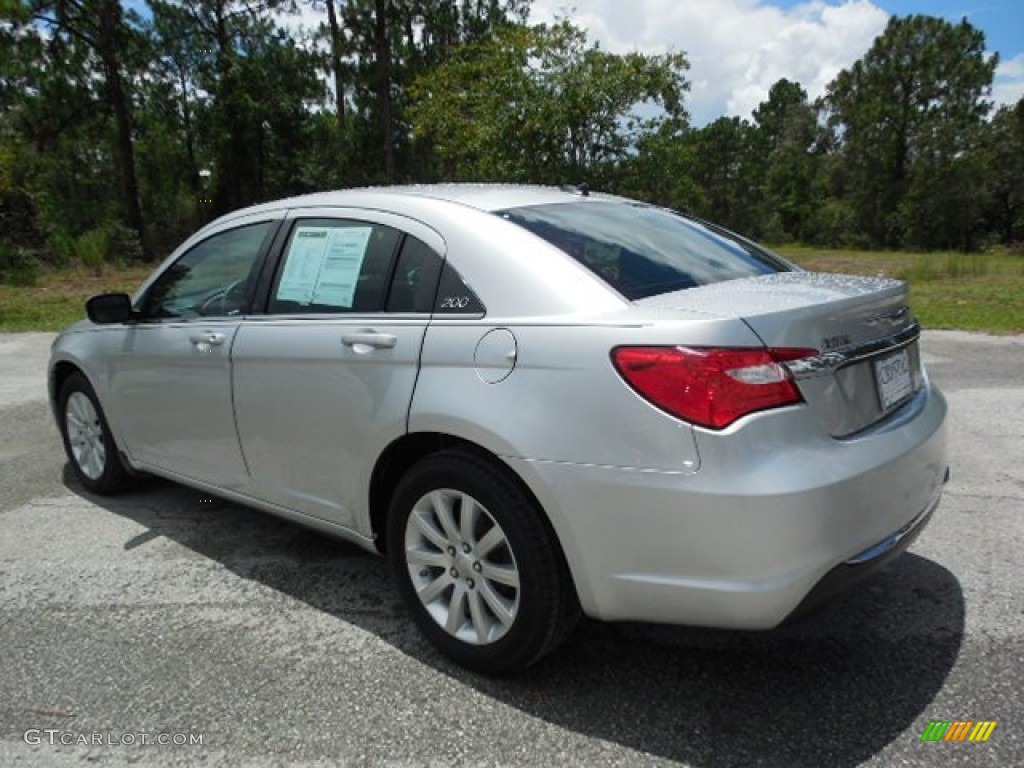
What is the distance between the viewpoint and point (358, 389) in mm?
→ 2873

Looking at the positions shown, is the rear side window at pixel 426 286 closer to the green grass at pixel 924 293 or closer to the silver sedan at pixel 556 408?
the silver sedan at pixel 556 408

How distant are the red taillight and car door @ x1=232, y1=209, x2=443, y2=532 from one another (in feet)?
2.83

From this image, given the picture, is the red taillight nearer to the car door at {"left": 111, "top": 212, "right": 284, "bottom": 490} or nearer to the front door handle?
the front door handle

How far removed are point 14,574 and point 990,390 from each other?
6.78 metres

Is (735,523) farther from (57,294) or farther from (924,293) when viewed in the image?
(57,294)

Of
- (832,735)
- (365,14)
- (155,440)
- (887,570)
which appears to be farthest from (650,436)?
(365,14)

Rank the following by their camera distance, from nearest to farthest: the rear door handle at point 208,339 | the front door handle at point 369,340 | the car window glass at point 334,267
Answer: the front door handle at point 369,340, the car window glass at point 334,267, the rear door handle at point 208,339

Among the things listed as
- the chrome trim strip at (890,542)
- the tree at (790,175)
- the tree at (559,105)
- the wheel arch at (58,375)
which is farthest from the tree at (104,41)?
the tree at (790,175)

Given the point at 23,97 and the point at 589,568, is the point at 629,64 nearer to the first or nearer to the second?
the point at 589,568

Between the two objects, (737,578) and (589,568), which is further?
(589,568)

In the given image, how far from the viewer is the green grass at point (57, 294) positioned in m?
12.8

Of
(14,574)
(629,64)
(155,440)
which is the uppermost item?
(629,64)

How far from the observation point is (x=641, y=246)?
2949mm

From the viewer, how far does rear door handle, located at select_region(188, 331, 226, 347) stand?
11.3 ft
